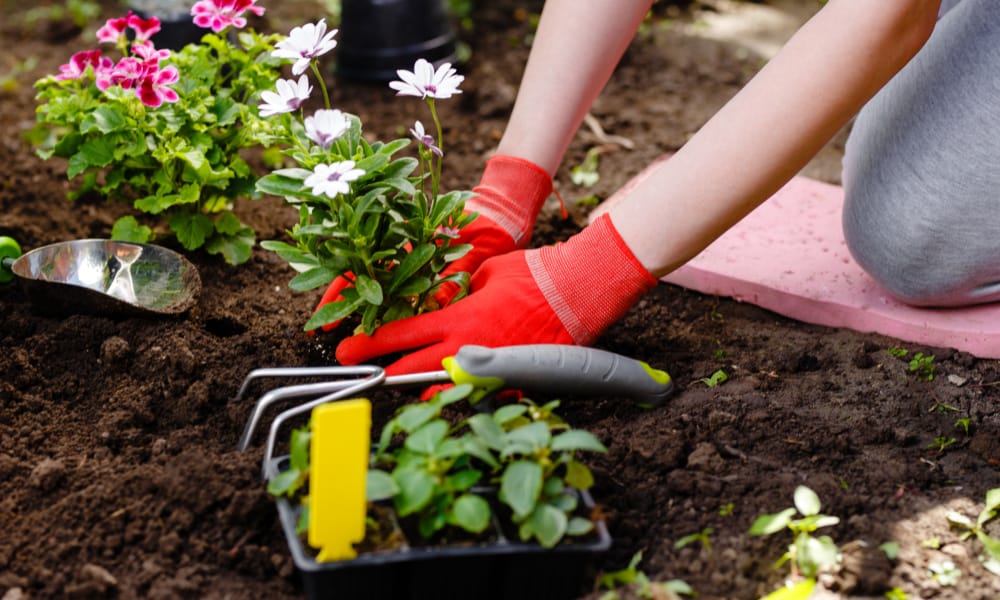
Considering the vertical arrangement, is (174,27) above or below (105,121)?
below

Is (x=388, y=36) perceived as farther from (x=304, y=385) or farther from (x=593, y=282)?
(x=304, y=385)

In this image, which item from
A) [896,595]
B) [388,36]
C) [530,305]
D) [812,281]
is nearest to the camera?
[896,595]

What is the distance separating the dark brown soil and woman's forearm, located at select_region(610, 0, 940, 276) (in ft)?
0.91

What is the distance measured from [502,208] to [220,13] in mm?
648

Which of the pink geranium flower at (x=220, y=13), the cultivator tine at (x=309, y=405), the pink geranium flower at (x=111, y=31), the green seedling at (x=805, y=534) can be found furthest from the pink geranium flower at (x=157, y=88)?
the green seedling at (x=805, y=534)

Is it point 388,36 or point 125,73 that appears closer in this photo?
point 125,73

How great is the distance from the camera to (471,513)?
1200 millimetres

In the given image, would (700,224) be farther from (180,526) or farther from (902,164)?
(180,526)

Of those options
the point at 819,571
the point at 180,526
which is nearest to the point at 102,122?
the point at 180,526

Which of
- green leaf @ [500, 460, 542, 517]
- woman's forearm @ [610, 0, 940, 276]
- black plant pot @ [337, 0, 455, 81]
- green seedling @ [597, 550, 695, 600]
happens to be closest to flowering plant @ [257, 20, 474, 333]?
woman's forearm @ [610, 0, 940, 276]

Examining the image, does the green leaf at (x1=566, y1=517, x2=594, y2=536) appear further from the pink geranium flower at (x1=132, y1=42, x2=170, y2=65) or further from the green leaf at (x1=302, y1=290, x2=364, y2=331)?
the pink geranium flower at (x1=132, y1=42, x2=170, y2=65)

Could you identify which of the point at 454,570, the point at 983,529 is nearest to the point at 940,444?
the point at 983,529

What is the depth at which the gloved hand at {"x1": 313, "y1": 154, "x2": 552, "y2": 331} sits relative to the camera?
1896 millimetres

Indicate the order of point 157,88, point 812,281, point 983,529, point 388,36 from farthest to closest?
point 388,36 < point 812,281 < point 157,88 < point 983,529
